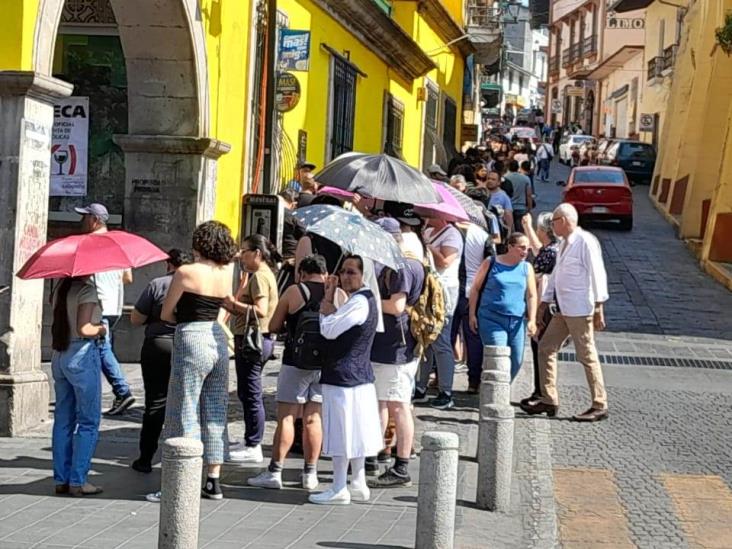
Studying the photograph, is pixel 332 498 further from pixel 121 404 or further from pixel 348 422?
pixel 121 404

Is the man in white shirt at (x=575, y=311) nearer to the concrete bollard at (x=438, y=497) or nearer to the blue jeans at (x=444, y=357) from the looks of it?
the blue jeans at (x=444, y=357)

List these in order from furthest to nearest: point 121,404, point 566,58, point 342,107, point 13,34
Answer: point 566,58, point 342,107, point 121,404, point 13,34

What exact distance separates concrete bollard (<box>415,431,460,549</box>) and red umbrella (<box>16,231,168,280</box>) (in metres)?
2.18

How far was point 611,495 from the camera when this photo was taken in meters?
8.69

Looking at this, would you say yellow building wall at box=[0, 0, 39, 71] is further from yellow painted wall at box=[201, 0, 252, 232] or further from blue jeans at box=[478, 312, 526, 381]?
blue jeans at box=[478, 312, 526, 381]

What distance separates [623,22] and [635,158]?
79.6 ft

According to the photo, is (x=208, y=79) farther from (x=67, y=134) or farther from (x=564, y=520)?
(x=564, y=520)

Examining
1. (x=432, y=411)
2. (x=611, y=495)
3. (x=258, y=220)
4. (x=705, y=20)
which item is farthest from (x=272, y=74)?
(x=705, y=20)

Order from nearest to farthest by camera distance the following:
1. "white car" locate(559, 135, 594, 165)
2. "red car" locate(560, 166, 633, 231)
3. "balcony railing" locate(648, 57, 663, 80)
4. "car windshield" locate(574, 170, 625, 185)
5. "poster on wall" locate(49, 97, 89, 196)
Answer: "poster on wall" locate(49, 97, 89, 196) < "red car" locate(560, 166, 633, 231) < "car windshield" locate(574, 170, 625, 185) < "balcony railing" locate(648, 57, 663, 80) < "white car" locate(559, 135, 594, 165)

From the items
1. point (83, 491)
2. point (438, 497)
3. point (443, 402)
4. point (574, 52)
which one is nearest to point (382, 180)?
point (443, 402)

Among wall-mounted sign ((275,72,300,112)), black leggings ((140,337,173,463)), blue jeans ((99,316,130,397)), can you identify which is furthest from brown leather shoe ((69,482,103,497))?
wall-mounted sign ((275,72,300,112))

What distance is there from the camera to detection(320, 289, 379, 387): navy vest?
25.7 ft

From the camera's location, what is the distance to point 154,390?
28.4 feet

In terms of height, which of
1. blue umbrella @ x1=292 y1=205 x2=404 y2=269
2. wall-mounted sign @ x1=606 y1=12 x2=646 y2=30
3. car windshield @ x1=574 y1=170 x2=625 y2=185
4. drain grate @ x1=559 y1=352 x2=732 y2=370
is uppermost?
wall-mounted sign @ x1=606 y1=12 x2=646 y2=30
